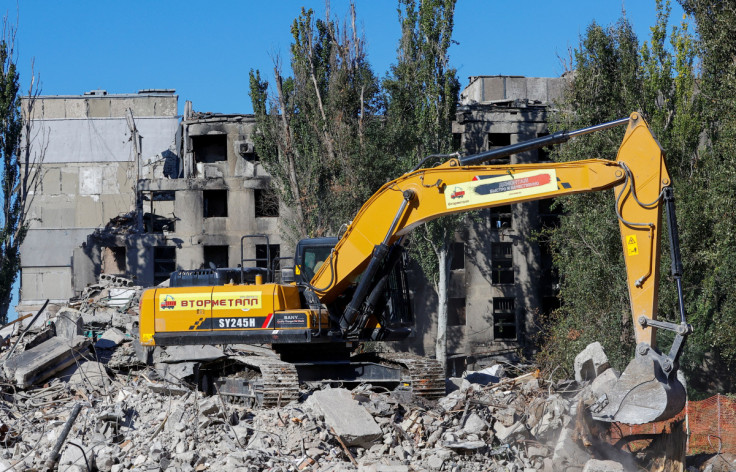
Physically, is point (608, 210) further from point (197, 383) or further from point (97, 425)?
point (97, 425)

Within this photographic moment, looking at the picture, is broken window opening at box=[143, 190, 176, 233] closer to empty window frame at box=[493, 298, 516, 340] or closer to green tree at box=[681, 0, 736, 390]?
empty window frame at box=[493, 298, 516, 340]

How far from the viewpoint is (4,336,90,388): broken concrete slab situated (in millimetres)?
14656

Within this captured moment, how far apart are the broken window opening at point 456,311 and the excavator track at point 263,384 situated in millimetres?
18773

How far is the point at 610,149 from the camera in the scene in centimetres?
2375

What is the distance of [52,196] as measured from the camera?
44.1 meters

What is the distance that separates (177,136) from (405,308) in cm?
3101

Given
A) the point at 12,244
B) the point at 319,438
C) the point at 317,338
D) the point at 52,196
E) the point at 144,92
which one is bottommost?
the point at 319,438

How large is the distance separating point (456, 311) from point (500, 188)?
21.9 meters

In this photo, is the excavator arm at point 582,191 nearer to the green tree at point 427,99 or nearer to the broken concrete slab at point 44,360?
the broken concrete slab at point 44,360

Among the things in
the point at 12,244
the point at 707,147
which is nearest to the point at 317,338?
the point at 707,147

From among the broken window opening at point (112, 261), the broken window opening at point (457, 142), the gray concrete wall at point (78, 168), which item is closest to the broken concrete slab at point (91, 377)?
the broken window opening at point (457, 142)

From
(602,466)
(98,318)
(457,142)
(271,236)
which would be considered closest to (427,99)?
(457,142)

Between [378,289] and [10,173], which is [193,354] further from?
[10,173]

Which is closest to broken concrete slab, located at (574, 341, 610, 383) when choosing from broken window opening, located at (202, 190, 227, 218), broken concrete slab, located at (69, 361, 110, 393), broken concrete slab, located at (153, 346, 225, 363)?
broken concrete slab, located at (153, 346, 225, 363)
